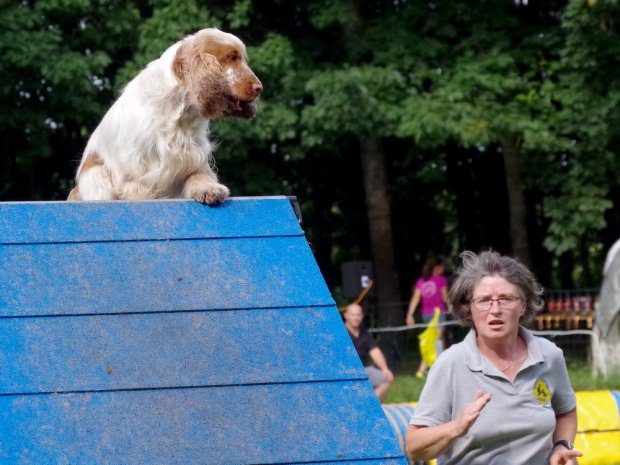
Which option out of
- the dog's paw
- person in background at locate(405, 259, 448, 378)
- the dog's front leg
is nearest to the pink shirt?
person in background at locate(405, 259, 448, 378)

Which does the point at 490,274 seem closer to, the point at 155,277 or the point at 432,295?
the point at 155,277

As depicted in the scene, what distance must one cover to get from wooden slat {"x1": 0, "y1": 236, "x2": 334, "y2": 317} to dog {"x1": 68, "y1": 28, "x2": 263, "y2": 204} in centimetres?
72

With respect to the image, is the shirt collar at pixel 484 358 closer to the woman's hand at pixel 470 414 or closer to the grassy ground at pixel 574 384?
the woman's hand at pixel 470 414

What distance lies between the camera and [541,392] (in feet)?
13.7

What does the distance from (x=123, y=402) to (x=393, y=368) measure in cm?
1333

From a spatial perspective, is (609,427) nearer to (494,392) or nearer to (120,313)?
(494,392)

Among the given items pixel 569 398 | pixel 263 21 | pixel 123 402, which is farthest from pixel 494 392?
pixel 263 21

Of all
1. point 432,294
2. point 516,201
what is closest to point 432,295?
point 432,294

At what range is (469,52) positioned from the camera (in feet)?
55.2

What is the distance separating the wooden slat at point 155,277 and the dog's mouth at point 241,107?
91 centimetres

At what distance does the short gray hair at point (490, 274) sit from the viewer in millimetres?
4270

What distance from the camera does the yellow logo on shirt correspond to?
4.14 meters

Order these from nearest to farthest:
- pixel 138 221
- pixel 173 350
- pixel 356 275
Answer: pixel 173 350, pixel 138 221, pixel 356 275

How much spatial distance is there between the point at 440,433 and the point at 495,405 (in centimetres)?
22
